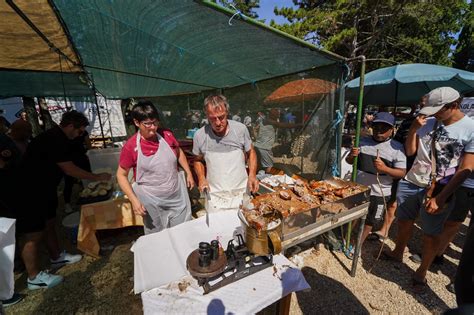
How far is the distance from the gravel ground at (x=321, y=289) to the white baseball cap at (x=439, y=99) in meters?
2.05

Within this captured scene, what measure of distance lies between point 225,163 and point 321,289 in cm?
191

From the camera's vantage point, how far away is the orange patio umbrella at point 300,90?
9.57 feet

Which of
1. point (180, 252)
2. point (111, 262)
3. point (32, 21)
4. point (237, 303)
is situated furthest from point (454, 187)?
point (32, 21)

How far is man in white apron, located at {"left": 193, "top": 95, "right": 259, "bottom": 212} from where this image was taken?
7.70 ft

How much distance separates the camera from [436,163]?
2139mm

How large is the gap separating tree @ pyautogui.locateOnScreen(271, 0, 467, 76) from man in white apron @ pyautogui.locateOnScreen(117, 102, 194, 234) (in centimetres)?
1070

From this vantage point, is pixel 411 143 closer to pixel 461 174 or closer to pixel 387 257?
pixel 461 174

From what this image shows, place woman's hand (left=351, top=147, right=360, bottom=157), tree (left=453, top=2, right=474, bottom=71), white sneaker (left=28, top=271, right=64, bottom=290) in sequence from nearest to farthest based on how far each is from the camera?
white sneaker (left=28, top=271, right=64, bottom=290) → woman's hand (left=351, top=147, right=360, bottom=157) → tree (left=453, top=2, right=474, bottom=71)

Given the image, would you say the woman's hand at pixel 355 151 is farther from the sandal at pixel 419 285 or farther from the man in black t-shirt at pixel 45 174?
the man in black t-shirt at pixel 45 174

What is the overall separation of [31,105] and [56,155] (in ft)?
32.7

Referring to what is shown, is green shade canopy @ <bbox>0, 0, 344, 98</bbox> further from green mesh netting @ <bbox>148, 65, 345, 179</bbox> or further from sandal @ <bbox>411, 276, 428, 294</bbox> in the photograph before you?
sandal @ <bbox>411, 276, 428, 294</bbox>

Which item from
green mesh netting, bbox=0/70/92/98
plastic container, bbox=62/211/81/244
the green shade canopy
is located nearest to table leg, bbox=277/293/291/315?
the green shade canopy

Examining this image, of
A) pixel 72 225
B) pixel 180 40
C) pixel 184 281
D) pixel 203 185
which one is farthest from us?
pixel 72 225

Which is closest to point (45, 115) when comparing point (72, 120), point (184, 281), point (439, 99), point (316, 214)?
point (72, 120)
